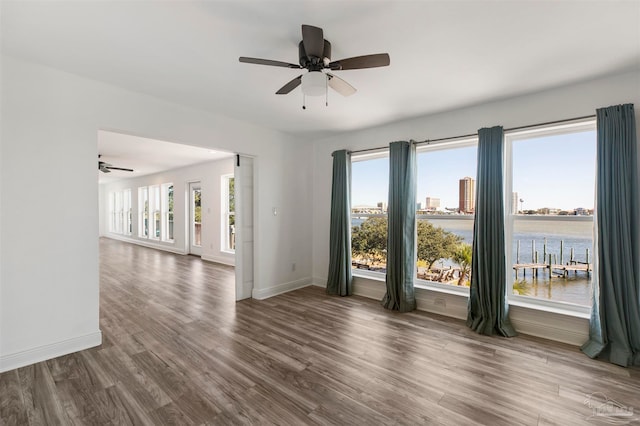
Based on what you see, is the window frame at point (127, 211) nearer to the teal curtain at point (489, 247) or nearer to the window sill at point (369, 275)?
the window sill at point (369, 275)

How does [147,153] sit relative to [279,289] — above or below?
above

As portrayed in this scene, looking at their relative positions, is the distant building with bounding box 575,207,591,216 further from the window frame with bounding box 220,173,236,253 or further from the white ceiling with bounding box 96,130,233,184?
the window frame with bounding box 220,173,236,253

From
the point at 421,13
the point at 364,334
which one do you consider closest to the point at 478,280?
the point at 364,334

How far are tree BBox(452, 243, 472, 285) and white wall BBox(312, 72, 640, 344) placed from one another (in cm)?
30

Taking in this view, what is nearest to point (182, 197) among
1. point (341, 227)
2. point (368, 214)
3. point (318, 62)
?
point (341, 227)

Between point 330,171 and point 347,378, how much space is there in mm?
3422

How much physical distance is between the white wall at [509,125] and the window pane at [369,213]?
1.13 feet

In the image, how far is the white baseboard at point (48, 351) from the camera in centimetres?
235

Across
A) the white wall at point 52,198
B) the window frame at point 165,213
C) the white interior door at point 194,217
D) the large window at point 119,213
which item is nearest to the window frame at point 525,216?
the white wall at point 52,198

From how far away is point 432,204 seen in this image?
13.0ft

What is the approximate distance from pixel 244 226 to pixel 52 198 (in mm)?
2304

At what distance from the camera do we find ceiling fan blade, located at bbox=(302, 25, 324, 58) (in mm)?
1717

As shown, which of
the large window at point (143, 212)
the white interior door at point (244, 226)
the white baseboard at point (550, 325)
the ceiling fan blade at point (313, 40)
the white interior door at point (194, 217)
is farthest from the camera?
the large window at point (143, 212)

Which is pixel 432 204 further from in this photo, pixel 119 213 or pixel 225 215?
pixel 119 213
